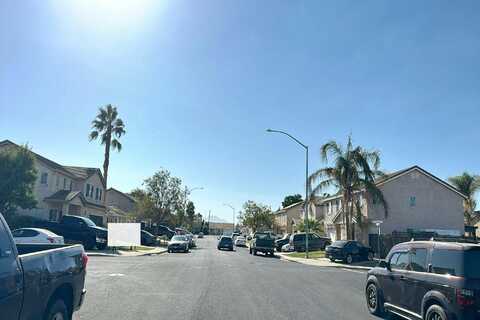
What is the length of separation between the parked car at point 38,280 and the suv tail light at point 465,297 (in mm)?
6281

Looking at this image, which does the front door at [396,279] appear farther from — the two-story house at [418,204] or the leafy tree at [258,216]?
the leafy tree at [258,216]

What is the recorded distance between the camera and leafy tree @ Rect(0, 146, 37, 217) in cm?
2752

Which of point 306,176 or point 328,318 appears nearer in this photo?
point 328,318

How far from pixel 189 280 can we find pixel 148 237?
2881cm

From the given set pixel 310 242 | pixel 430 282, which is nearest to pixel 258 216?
pixel 310 242

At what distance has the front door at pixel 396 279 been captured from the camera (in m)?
9.12

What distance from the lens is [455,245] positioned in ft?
25.8

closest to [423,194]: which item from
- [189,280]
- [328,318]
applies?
[189,280]

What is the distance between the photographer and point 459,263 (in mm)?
7531

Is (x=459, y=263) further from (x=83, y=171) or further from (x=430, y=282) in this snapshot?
(x=83, y=171)

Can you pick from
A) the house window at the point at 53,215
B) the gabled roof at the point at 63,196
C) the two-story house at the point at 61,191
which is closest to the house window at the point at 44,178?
the two-story house at the point at 61,191

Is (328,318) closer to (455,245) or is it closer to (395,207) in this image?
(455,245)

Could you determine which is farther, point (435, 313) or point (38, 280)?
point (435, 313)

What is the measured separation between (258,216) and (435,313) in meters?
79.4
